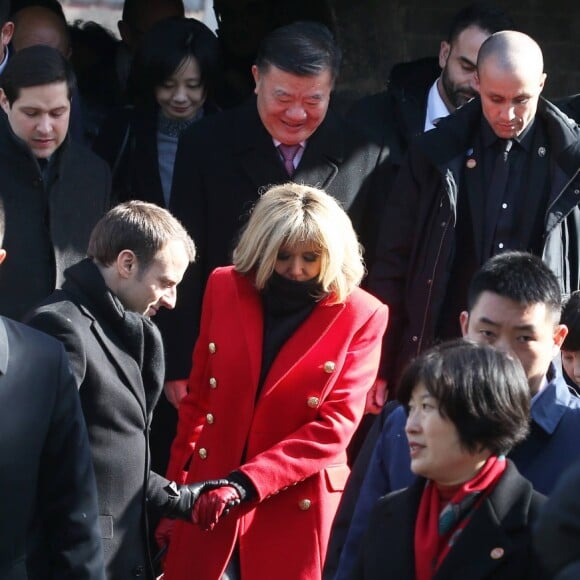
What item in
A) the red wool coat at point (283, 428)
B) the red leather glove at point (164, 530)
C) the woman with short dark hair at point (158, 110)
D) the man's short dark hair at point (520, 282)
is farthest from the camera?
the woman with short dark hair at point (158, 110)

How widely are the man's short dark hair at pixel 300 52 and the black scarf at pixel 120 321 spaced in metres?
1.31

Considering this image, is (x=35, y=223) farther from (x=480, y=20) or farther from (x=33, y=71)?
(x=480, y=20)

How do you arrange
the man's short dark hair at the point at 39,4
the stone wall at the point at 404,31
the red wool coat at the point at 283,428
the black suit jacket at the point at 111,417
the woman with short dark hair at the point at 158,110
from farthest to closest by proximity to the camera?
the stone wall at the point at 404,31 → the man's short dark hair at the point at 39,4 → the woman with short dark hair at the point at 158,110 → the red wool coat at the point at 283,428 → the black suit jacket at the point at 111,417

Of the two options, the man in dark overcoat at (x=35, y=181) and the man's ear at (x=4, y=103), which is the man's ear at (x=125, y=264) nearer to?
the man in dark overcoat at (x=35, y=181)

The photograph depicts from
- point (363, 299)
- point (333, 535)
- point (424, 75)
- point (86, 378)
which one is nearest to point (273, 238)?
point (363, 299)

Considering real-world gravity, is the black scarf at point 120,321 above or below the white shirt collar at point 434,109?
below

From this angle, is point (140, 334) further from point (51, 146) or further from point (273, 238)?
point (51, 146)

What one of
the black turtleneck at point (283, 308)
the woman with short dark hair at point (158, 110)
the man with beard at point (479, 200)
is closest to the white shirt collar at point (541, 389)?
the black turtleneck at point (283, 308)

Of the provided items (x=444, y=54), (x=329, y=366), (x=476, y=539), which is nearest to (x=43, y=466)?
(x=476, y=539)

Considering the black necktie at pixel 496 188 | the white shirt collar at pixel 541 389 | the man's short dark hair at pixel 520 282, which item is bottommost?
the white shirt collar at pixel 541 389

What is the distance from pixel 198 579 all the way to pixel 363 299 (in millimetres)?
920

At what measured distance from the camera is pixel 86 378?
420 centimetres

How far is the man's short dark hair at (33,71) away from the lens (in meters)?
5.26

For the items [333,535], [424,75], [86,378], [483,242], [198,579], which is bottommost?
[198,579]
